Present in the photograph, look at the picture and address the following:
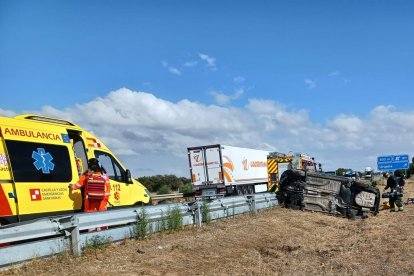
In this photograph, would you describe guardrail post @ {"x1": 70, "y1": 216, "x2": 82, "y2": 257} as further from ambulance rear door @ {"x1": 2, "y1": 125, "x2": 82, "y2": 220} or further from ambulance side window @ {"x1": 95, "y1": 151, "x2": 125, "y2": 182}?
ambulance side window @ {"x1": 95, "y1": 151, "x2": 125, "y2": 182}

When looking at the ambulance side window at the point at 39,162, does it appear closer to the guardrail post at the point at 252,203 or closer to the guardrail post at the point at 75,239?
the guardrail post at the point at 75,239

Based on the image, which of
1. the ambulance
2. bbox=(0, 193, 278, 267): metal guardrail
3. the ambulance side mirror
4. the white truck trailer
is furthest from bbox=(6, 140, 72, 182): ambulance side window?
the white truck trailer

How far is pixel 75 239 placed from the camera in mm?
7449

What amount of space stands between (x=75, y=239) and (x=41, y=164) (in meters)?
1.95

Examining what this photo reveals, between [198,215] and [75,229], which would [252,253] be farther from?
[198,215]

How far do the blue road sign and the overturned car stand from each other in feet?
107

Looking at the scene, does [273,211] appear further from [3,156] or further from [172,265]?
[3,156]

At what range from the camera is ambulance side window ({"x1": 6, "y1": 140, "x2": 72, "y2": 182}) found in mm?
8148

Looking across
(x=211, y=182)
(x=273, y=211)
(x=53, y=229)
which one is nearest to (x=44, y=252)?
(x=53, y=229)

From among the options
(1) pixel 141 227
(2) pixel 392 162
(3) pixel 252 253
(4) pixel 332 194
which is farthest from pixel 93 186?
(2) pixel 392 162

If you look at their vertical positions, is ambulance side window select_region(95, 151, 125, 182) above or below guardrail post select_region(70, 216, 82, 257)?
above

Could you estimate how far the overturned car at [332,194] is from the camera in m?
14.3

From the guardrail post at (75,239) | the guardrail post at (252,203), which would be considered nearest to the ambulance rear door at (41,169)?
the guardrail post at (75,239)

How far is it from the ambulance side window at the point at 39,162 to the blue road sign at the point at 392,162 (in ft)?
134
